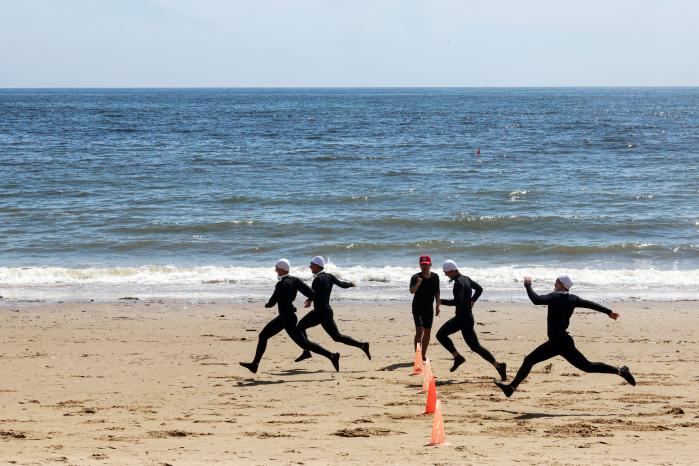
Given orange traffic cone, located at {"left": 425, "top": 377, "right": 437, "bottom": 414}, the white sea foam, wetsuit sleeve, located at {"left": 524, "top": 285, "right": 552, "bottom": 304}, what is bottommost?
the white sea foam

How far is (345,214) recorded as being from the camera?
94.1 ft

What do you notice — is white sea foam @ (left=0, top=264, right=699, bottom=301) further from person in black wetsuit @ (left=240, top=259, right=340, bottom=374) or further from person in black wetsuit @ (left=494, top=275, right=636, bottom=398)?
person in black wetsuit @ (left=494, top=275, right=636, bottom=398)

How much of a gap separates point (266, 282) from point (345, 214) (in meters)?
9.37

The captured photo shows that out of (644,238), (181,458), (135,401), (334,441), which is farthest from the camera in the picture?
(644,238)

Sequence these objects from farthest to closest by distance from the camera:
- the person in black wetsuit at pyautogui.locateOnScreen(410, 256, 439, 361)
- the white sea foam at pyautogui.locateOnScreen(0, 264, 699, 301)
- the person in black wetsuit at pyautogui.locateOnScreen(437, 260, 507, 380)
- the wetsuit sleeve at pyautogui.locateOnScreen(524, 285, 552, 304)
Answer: the white sea foam at pyautogui.locateOnScreen(0, 264, 699, 301) → the person in black wetsuit at pyautogui.locateOnScreen(410, 256, 439, 361) → the person in black wetsuit at pyautogui.locateOnScreen(437, 260, 507, 380) → the wetsuit sleeve at pyautogui.locateOnScreen(524, 285, 552, 304)

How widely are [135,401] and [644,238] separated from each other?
18.0 metres

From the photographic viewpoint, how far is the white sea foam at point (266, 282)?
18.1m

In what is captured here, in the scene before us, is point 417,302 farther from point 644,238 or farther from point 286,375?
point 644,238

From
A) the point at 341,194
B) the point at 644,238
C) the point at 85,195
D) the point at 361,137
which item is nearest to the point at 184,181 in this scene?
the point at 85,195

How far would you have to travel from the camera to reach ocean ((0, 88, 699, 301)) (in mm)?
20031

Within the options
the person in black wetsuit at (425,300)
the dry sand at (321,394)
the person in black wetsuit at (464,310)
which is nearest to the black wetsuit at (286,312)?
the dry sand at (321,394)

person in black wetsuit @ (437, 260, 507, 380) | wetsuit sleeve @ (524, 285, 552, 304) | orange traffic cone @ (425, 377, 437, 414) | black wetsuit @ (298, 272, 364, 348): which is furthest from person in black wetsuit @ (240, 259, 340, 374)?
wetsuit sleeve @ (524, 285, 552, 304)

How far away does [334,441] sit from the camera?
8445 millimetres

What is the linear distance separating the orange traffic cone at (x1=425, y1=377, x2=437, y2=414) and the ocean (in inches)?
321
